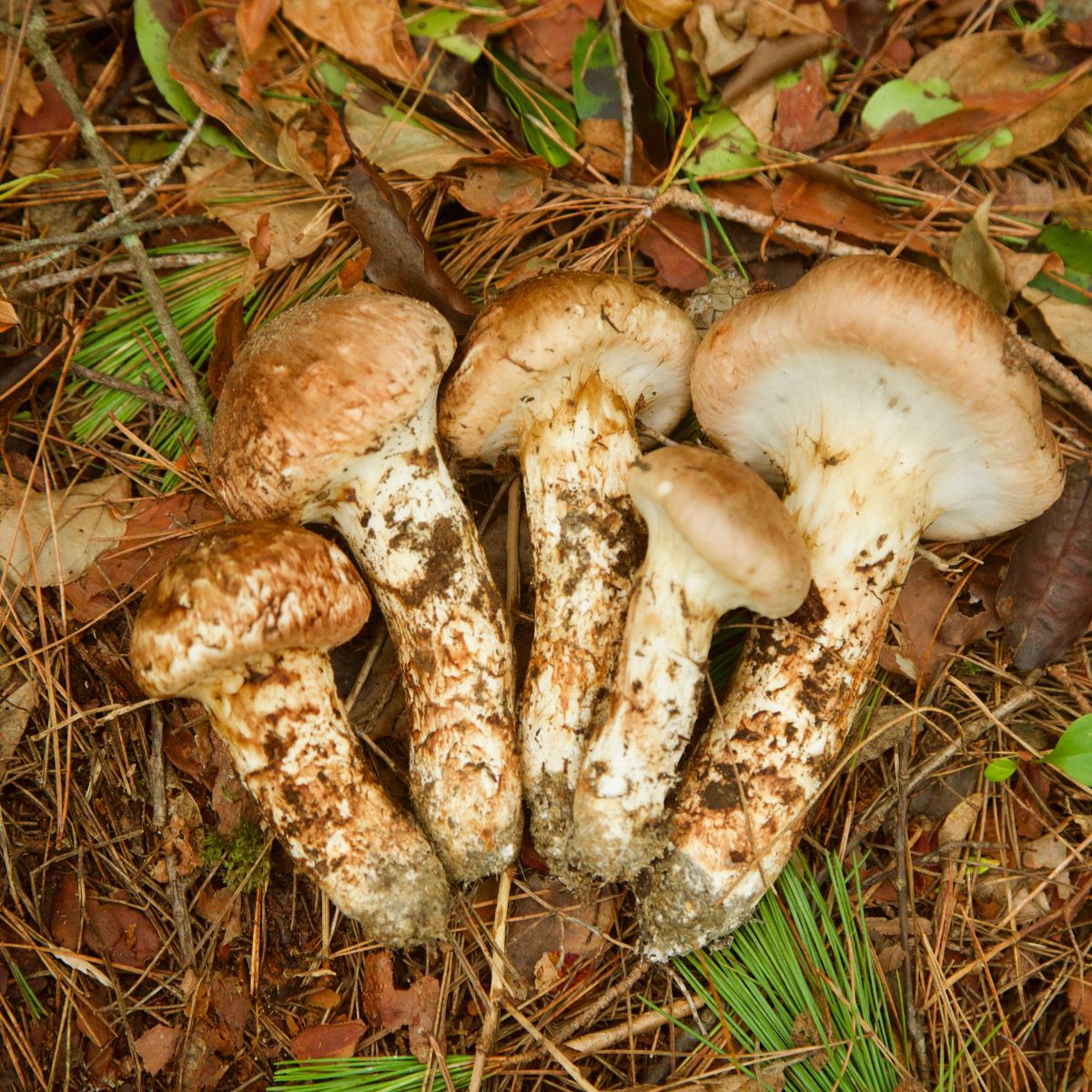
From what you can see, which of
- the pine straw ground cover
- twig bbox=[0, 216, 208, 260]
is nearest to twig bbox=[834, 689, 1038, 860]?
the pine straw ground cover

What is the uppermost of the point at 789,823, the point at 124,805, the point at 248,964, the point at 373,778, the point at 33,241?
the point at 33,241

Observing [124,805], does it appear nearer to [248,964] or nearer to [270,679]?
[248,964]

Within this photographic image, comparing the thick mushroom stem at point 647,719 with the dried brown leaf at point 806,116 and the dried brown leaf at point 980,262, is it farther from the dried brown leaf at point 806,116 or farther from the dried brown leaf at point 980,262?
the dried brown leaf at point 806,116

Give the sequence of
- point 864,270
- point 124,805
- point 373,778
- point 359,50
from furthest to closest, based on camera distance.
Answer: point 359,50 < point 124,805 < point 373,778 < point 864,270

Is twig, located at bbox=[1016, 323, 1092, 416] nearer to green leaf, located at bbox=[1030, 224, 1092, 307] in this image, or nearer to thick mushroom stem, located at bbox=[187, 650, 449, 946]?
green leaf, located at bbox=[1030, 224, 1092, 307]

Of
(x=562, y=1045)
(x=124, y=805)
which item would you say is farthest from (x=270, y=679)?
(x=562, y=1045)

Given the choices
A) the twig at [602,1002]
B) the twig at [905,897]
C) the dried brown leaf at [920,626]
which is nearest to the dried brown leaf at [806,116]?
the dried brown leaf at [920,626]

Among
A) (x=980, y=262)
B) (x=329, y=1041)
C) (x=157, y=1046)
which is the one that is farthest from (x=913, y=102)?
(x=157, y=1046)
